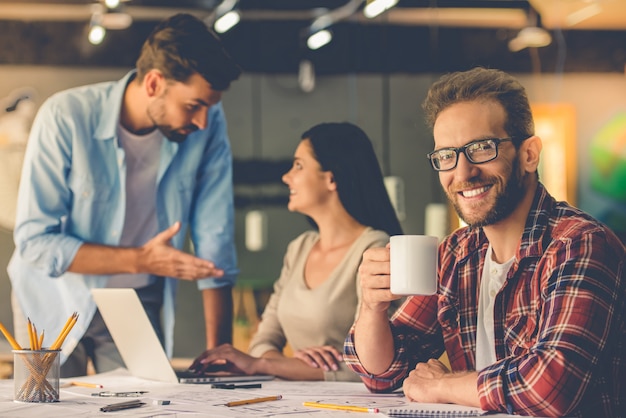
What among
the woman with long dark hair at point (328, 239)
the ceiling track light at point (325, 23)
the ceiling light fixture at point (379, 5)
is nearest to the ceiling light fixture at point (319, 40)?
the ceiling track light at point (325, 23)

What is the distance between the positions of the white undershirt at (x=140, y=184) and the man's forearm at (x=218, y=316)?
403mm

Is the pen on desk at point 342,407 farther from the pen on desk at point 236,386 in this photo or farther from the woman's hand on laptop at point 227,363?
the woman's hand on laptop at point 227,363

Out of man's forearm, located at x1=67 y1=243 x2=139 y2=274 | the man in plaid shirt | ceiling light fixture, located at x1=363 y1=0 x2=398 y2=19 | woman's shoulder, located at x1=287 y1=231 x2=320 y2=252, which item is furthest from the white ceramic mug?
ceiling light fixture, located at x1=363 y1=0 x2=398 y2=19

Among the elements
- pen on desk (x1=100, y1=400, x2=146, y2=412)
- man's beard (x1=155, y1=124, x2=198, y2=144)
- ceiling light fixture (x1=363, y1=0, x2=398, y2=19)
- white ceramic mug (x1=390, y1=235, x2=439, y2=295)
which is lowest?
pen on desk (x1=100, y1=400, x2=146, y2=412)

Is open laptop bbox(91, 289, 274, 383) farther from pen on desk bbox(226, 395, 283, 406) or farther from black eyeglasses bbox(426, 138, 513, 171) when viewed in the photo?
black eyeglasses bbox(426, 138, 513, 171)

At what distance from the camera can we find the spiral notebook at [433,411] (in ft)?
5.48

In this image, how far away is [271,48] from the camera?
246 inches

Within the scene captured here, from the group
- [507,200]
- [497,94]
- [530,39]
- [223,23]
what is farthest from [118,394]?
[530,39]

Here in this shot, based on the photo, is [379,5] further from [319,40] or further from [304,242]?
[304,242]

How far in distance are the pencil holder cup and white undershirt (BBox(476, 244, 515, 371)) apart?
1.00 metres

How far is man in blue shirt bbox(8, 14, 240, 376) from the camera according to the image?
3.32 metres

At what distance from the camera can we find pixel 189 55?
11.4 ft

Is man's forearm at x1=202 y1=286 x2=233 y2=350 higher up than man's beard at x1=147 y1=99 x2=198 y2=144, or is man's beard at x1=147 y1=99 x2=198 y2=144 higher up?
man's beard at x1=147 y1=99 x2=198 y2=144

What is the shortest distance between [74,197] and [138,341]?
1177 millimetres
